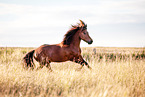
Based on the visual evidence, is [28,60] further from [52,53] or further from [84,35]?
[84,35]

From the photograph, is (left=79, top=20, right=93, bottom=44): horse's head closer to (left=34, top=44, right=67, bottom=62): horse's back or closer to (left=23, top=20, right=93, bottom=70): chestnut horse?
(left=23, top=20, right=93, bottom=70): chestnut horse

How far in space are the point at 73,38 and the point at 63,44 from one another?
0.44 m

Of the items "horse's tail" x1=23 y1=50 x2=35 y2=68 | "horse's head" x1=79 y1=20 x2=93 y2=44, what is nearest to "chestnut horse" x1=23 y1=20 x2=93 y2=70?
"horse's head" x1=79 y1=20 x2=93 y2=44

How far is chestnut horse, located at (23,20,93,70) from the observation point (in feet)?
20.2

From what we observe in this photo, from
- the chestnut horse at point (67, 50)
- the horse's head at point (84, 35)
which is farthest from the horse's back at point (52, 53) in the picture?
the horse's head at point (84, 35)

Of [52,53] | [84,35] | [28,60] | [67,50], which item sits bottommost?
[28,60]

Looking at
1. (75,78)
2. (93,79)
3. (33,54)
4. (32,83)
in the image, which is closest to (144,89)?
(93,79)

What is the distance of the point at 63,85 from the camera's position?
450cm

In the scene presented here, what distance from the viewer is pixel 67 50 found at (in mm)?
6141

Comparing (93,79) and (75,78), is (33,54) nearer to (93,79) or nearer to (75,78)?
(75,78)

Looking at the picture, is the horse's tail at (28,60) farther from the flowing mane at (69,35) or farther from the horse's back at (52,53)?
the flowing mane at (69,35)

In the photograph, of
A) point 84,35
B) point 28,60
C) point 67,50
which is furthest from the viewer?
point 28,60

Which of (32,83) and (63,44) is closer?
(32,83)

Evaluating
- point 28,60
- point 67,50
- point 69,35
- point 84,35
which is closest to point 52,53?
point 67,50
